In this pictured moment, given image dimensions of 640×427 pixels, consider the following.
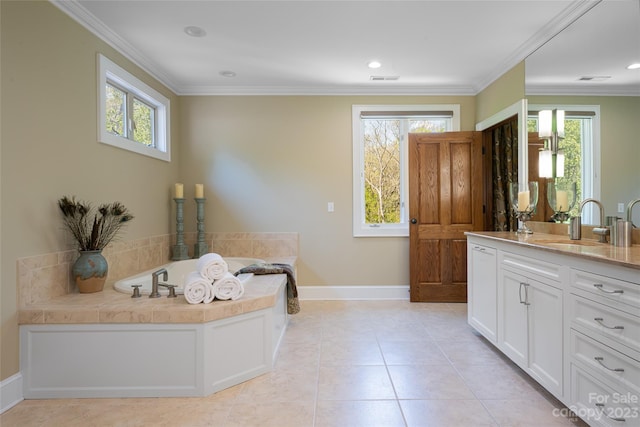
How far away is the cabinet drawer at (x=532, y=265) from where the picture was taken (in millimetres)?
1752

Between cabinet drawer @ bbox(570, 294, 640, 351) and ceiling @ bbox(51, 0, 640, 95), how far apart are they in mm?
1340

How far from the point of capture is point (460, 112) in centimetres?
398

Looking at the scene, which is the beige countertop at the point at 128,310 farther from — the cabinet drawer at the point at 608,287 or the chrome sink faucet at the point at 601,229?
the chrome sink faucet at the point at 601,229

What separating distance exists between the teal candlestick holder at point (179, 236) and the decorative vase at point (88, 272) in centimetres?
139

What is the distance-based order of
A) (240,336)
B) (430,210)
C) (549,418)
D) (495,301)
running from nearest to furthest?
(549,418)
(240,336)
(495,301)
(430,210)

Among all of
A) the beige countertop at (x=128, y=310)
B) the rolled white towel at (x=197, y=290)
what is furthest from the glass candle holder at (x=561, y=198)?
the rolled white towel at (x=197, y=290)

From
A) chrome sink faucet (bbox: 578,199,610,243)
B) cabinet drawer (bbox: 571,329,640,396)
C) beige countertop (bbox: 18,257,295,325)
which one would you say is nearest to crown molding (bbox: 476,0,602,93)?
chrome sink faucet (bbox: 578,199,610,243)

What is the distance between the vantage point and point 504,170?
357cm

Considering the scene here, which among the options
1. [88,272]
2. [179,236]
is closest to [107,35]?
[88,272]

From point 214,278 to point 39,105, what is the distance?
1.52 m

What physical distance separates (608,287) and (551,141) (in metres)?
1.52

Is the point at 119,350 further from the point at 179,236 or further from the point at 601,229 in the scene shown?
the point at 601,229

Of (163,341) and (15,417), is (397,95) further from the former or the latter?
(15,417)

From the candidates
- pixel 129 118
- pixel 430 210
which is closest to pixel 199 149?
pixel 129 118
